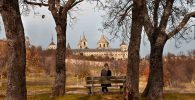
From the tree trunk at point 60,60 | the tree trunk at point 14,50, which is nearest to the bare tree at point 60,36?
the tree trunk at point 60,60

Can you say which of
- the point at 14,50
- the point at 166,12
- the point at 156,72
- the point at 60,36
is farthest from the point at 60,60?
the point at 14,50

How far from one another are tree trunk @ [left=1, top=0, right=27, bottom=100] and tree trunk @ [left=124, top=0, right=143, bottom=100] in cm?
631

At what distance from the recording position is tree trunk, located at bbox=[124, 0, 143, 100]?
788 inches

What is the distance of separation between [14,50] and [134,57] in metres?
7.12

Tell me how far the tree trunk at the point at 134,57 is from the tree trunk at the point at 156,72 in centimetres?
182

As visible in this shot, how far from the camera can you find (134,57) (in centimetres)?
2045

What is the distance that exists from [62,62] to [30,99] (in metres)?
3.18

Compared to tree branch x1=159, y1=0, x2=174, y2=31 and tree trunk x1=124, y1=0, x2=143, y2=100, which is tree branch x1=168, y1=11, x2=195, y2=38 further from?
tree trunk x1=124, y1=0, x2=143, y2=100

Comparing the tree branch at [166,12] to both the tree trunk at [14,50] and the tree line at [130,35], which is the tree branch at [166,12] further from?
the tree trunk at [14,50]

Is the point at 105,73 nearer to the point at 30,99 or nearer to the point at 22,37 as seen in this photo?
the point at 30,99

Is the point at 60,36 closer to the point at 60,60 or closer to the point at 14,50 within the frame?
the point at 60,60

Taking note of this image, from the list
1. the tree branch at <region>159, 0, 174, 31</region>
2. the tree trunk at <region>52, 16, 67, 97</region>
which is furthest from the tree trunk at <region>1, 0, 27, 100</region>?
the tree branch at <region>159, 0, 174, 31</region>

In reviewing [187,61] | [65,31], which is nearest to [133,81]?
[65,31]

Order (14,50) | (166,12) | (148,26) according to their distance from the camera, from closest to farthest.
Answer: (14,50)
(166,12)
(148,26)
